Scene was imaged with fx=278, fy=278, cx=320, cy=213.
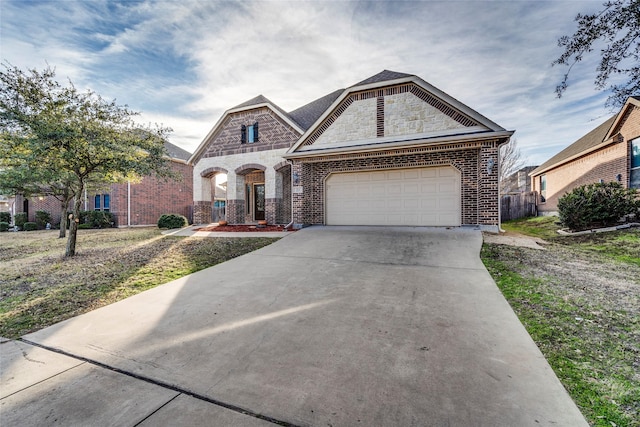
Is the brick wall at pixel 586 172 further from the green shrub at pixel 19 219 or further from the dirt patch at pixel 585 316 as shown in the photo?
the green shrub at pixel 19 219

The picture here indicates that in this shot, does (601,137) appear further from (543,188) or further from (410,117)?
(410,117)

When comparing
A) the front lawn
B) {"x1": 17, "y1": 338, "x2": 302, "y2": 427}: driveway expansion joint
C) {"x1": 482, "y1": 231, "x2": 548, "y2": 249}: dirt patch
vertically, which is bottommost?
{"x1": 17, "y1": 338, "x2": 302, "y2": 427}: driveway expansion joint

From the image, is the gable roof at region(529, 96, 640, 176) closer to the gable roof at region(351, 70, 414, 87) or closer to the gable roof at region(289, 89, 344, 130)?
the gable roof at region(351, 70, 414, 87)

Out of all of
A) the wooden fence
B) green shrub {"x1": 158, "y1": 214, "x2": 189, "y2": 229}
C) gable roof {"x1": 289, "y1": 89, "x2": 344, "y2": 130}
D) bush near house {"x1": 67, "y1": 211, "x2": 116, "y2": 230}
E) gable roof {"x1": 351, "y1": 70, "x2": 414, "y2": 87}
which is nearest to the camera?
gable roof {"x1": 351, "y1": 70, "x2": 414, "y2": 87}

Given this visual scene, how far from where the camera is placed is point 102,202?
→ 21.3 meters

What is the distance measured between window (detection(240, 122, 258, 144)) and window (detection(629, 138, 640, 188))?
18.5 m

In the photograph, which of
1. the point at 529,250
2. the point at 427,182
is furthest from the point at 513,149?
the point at 529,250

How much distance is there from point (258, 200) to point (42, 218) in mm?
17662

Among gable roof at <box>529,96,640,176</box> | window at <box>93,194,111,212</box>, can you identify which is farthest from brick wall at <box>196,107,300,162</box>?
gable roof at <box>529,96,640,176</box>

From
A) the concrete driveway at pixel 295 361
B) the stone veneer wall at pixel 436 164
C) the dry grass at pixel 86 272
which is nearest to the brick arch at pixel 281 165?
the stone veneer wall at pixel 436 164

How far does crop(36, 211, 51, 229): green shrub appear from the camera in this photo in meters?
21.2

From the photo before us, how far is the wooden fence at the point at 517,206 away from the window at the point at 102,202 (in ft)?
91.9

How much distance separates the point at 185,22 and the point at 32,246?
11.4 m

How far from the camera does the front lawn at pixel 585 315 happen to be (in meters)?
2.33
